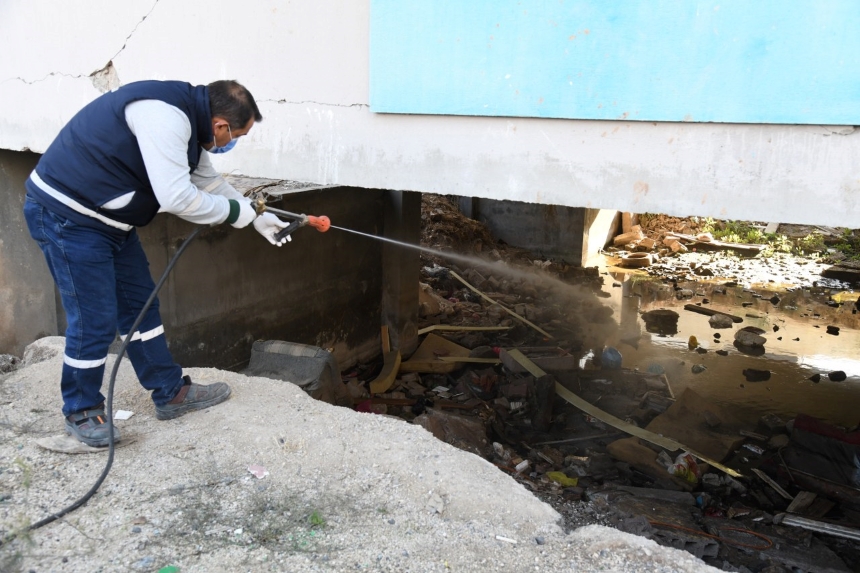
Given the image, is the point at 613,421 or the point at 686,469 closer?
the point at 686,469

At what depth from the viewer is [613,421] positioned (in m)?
6.79

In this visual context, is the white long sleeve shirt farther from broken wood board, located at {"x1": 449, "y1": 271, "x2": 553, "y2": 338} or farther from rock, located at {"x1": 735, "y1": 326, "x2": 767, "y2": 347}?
rock, located at {"x1": 735, "y1": 326, "x2": 767, "y2": 347}

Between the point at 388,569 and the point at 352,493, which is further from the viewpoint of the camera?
the point at 352,493

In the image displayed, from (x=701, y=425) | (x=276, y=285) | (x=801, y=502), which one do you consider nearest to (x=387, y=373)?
(x=276, y=285)

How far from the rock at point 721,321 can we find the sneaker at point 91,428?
347 inches

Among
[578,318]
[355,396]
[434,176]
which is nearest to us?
[434,176]

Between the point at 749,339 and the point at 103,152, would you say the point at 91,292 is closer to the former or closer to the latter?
the point at 103,152

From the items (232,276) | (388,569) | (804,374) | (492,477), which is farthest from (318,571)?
(804,374)

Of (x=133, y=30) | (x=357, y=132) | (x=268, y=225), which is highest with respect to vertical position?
(x=133, y=30)

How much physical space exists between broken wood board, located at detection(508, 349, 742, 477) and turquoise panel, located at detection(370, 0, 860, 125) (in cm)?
389

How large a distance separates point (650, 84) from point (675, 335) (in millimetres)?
7082

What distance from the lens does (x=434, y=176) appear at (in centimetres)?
393

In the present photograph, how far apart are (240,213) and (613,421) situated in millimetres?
4783

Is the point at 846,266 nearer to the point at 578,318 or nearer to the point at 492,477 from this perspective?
the point at 578,318
